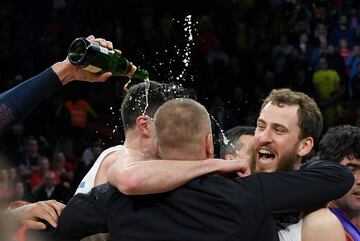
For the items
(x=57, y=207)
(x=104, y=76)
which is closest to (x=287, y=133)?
(x=104, y=76)

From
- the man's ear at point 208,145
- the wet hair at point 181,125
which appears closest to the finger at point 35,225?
the wet hair at point 181,125

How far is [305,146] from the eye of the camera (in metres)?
3.11

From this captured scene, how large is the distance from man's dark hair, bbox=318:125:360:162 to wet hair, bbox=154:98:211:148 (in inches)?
57.9

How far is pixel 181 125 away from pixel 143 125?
1.01 m

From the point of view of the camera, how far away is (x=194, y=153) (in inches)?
98.2

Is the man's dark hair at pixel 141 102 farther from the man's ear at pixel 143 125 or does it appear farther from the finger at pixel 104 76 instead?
the finger at pixel 104 76

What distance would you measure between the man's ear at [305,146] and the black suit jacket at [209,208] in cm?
43

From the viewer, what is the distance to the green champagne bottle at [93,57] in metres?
3.09

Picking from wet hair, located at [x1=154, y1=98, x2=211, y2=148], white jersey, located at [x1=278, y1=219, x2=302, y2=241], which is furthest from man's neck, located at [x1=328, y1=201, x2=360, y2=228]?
wet hair, located at [x1=154, y1=98, x2=211, y2=148]

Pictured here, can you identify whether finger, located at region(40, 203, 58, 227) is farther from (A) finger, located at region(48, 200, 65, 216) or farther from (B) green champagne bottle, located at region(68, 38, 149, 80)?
(B) green champagne bottle, located at region(68, 38, 149, 80)

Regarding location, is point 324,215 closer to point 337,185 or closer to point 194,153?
point 337,185

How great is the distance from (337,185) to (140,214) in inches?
27.0

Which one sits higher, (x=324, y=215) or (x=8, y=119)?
(x=8, y=119)

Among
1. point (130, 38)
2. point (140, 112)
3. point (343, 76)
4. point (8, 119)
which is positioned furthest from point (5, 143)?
point (8, 119)
